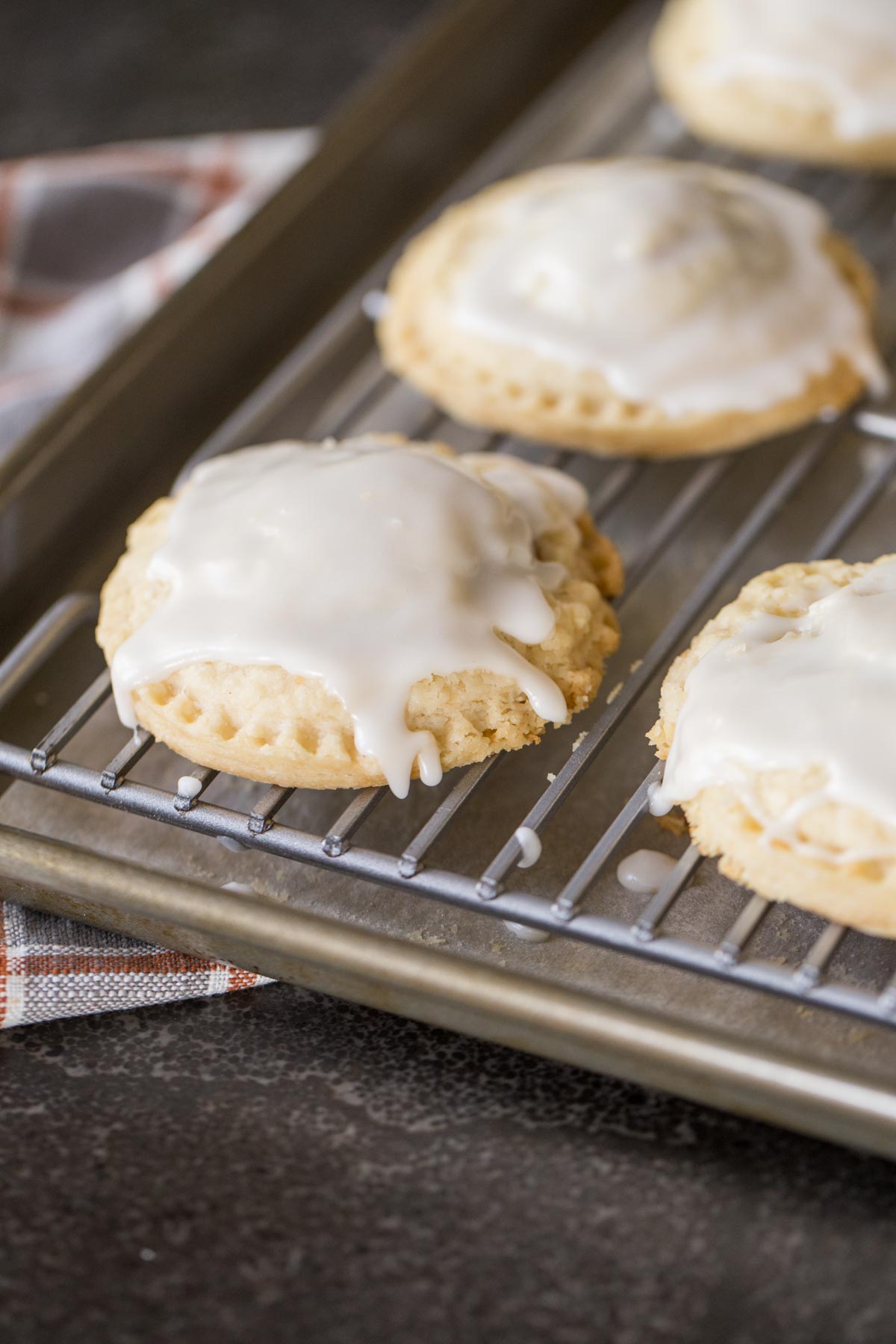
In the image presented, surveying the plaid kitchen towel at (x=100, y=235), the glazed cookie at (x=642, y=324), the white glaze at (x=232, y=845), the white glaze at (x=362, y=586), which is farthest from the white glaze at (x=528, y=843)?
the plaid kitchen towel at (x=100, y=235)

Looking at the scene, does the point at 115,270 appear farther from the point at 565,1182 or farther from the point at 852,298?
the point at 565,1182

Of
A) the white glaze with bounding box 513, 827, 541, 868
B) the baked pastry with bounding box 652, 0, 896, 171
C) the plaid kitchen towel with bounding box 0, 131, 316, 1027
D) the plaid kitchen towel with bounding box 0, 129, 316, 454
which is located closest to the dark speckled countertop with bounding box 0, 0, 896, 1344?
the white glaze with bounding box 513, 827, 541, 868

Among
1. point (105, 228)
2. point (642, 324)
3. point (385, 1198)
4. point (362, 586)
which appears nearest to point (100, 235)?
point (105, 228)

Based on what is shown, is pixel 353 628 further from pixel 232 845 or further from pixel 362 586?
pixel 232 845

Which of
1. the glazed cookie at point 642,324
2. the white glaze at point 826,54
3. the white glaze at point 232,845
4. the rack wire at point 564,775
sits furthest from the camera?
the white glaze at point 826,54

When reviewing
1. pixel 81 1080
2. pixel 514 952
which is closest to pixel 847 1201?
pixel 514 952

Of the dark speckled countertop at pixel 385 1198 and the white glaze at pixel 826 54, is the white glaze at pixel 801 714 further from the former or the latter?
the white glaze at pixel 826 54

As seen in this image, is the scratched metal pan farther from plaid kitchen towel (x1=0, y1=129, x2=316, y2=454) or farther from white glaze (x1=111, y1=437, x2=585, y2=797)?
plaid kitchen towel (x1=0, y1=129, x2=316, y2=454)
